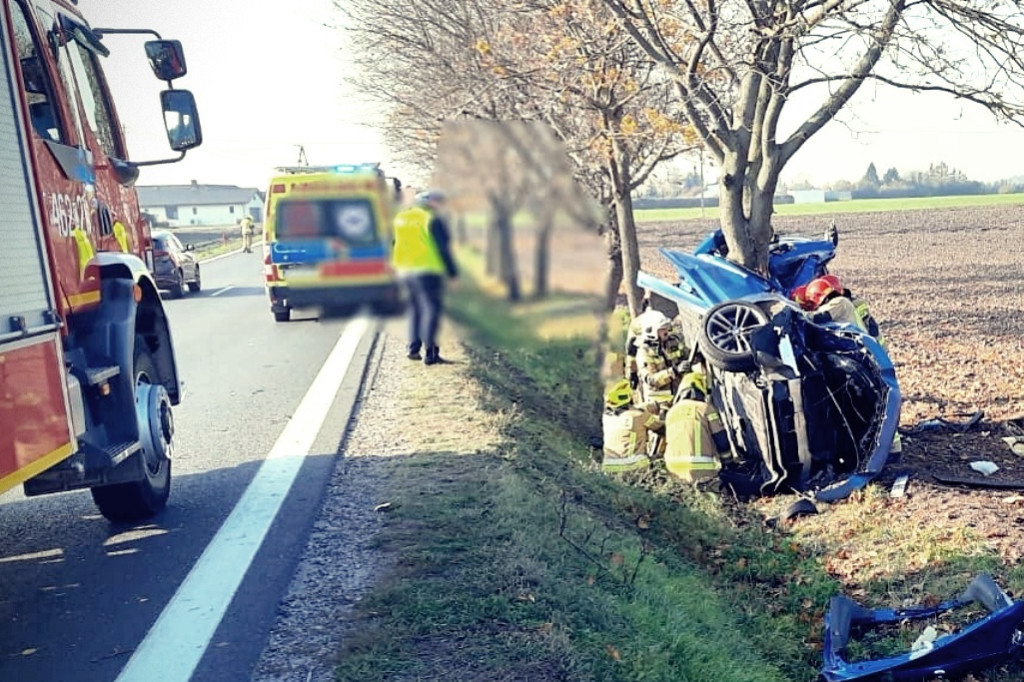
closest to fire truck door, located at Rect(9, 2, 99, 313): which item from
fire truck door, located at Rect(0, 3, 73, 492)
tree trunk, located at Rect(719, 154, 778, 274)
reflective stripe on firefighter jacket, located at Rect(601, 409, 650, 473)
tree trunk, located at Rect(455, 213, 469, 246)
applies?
fire truck door, located at Rect(0, 3, 73, 492)

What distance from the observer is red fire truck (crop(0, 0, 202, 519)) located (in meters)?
4.02

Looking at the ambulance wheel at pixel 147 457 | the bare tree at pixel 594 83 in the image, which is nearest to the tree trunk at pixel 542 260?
the ambulance wheel at pixel 147 457

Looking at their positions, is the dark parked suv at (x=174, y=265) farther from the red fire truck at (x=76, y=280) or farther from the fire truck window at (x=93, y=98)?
the red fire truck at (x=76, y=280)

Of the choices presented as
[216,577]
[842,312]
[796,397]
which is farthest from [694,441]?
[216,577]

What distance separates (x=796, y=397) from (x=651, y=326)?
1698 millimetres

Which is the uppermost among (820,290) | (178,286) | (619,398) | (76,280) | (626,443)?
(76,280)

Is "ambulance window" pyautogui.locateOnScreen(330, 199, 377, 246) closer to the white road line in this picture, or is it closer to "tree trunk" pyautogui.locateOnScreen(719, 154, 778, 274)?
the white road line

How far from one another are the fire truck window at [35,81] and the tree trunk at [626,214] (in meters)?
7.74

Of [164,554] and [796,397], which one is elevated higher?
[796,397]

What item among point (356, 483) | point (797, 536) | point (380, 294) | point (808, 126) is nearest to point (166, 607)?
point (356, 483)

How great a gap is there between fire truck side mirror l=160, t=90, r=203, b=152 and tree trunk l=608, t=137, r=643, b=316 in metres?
7.13

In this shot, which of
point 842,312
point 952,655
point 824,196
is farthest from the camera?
point 824,196

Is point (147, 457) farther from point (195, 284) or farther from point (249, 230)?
point (195, 284)

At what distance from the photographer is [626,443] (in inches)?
336
